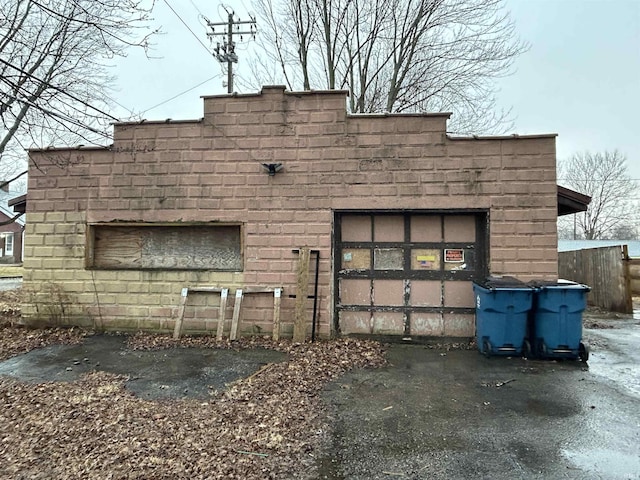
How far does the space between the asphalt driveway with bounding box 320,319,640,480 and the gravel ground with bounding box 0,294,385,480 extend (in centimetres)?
32

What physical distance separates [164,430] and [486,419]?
302 centimetres

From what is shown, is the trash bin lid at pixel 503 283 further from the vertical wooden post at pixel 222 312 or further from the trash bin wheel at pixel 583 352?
the vertical wooden post at pixel 222 312

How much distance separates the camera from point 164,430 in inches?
140

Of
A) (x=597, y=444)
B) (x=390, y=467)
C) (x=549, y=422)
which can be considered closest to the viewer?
(x=390, y=467)

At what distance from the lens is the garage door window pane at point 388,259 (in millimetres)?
7023

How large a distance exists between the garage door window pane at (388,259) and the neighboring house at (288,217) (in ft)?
0.08

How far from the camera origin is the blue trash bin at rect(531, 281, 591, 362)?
18.7 feet

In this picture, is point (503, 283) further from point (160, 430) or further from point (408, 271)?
point (160, 430)

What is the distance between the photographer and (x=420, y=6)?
12281 mm

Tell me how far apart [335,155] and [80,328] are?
18.6 ft

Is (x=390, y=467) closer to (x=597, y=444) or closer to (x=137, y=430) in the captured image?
(x=597, y=444)

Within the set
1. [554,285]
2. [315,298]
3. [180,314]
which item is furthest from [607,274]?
[180,314]

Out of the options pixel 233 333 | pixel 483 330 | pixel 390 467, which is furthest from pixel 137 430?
pixel 483 330

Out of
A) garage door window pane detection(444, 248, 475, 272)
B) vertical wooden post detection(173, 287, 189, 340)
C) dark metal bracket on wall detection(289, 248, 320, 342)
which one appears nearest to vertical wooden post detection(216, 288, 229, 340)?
vertical wooden post detection(173, 287, 189, 340)
